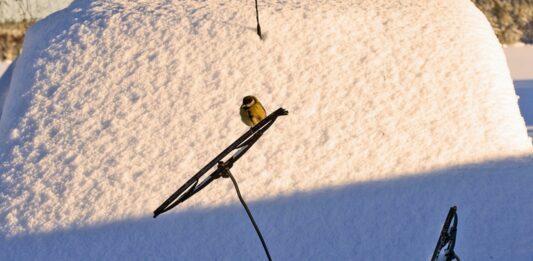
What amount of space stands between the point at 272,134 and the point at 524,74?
10.5m

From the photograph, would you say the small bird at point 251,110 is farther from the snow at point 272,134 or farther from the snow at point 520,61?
the snow at point 520,61

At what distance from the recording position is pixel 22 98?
806cm

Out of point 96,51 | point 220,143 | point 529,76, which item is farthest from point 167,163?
point 529,76

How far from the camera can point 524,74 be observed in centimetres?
1595

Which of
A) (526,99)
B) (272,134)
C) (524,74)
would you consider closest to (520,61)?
(524,74)

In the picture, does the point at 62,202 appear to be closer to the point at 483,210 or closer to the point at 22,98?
the point at 22,98

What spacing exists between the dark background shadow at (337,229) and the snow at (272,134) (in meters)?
0.01

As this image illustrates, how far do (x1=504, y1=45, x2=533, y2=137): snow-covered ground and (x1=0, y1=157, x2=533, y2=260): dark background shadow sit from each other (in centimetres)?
539

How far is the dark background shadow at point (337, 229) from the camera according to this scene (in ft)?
20.1

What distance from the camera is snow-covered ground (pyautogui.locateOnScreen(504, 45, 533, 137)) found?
13145 mm

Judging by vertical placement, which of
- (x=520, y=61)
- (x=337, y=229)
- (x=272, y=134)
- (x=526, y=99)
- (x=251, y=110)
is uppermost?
(x=251, y=110)

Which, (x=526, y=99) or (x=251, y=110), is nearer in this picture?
(x=251, y=110)

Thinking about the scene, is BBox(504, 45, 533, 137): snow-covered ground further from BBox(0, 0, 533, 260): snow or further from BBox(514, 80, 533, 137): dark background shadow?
BBox(0, 0, 533, 260): snow

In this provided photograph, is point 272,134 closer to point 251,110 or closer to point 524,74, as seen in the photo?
point 251,110
